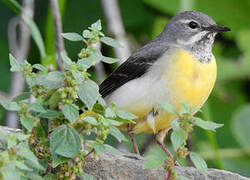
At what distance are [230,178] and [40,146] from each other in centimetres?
110

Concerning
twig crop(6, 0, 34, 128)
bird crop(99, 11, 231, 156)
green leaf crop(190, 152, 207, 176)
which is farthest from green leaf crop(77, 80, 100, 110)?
twig crop(6, 0, 34, 128)

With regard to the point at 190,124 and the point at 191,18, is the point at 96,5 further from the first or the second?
the point at 190,124

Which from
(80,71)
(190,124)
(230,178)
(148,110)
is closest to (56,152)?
(80,71)

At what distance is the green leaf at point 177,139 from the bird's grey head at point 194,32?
2.02 m

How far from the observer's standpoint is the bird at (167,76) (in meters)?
4.42

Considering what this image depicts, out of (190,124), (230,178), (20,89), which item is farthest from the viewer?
(20,89)

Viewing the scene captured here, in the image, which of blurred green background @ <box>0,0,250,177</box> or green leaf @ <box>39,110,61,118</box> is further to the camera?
blurred green background @ <box>0,0,250,177</box>

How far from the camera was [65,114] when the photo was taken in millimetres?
2805

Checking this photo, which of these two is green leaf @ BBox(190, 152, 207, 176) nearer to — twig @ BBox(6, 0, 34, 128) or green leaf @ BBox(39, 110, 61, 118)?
green leaf @ BBox(39, 110, 61, 118)

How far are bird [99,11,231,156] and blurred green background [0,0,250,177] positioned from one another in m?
1.28

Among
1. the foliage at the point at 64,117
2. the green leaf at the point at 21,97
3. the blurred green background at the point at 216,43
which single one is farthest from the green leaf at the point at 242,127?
the green leaf at the point at 21,97

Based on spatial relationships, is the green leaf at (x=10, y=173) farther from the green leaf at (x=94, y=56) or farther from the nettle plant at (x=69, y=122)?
the green leaf at (x=94, y=56)

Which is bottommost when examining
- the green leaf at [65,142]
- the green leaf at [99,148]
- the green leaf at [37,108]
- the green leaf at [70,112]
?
the green leaf at [99,148]

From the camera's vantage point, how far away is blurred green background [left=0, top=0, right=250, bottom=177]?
6.33 meters
